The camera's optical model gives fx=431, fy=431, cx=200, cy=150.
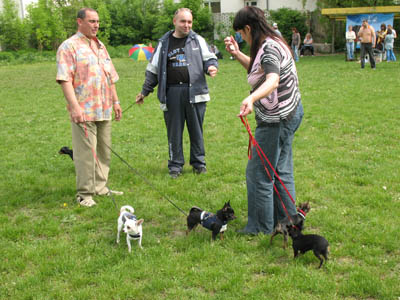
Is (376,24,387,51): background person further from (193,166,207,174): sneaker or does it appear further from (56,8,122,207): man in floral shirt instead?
(56,8,122,207): man in floral shirt

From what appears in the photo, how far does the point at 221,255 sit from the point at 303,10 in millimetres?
31632

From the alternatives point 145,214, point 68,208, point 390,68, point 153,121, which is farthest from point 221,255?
point 390,68

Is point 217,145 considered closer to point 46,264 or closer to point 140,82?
point 46,264

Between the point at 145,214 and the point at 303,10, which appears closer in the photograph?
the point at 145,214

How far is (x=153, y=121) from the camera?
9719 mm

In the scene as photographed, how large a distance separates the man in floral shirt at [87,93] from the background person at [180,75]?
0.81 m

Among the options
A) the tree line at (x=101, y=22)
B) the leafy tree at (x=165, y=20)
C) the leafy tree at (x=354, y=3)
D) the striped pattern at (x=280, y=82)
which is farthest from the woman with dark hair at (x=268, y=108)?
the leafy tree at (x=165, y=20)

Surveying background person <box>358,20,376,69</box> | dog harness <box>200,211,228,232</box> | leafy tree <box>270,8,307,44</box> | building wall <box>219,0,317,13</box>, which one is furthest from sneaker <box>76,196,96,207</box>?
building wall <box>219,0,317,13</box>

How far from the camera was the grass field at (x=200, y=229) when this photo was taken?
3.44 meters

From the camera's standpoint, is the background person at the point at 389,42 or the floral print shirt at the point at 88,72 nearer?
the floral print shirt at the point at 88,72

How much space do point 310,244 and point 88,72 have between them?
3089 millimetres

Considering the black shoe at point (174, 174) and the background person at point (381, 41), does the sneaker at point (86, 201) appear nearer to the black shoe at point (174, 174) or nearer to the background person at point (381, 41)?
the black shoe at point (174, 174)

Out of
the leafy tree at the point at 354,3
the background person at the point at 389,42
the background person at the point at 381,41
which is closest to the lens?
the background person at the point at 389,42

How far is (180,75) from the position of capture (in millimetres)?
5891
